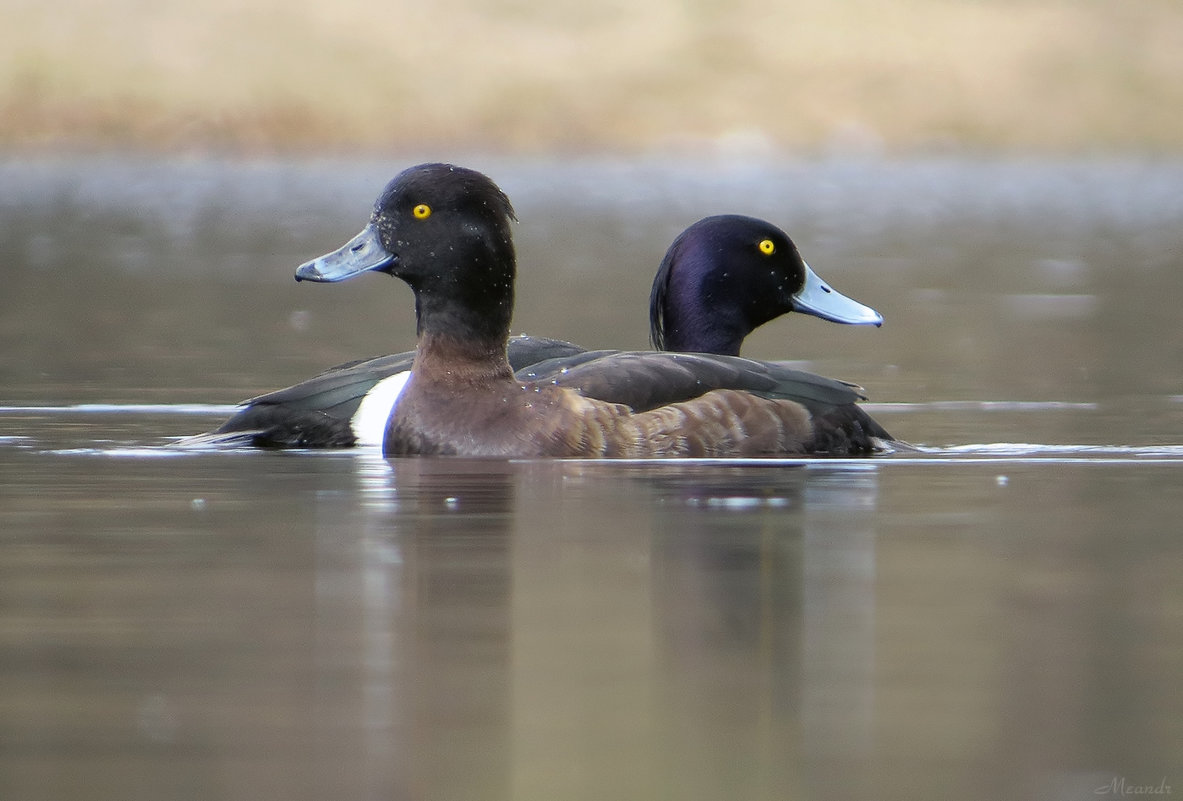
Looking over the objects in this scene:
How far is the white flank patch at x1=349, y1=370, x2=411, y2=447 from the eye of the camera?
32.4 ft

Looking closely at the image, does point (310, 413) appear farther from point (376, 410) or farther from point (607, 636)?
point (607, 636)

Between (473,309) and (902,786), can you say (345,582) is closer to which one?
(902,786)

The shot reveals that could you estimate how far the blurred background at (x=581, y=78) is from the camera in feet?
306

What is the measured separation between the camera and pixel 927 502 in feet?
26.2

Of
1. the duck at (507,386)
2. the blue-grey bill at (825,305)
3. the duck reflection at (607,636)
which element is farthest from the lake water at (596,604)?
the blue-grey bill at (825,305)

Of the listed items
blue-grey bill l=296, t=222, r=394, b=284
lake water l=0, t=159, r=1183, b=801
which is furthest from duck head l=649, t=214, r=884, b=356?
blue-grey bill l=296, t=222, r=394, b=284

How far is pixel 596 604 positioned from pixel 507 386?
3.44 meters

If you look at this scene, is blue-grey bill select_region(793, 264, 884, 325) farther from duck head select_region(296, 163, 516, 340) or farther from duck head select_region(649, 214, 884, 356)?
duck head select_region(296, 163, 516, 340)

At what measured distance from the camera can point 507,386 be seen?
9.21m

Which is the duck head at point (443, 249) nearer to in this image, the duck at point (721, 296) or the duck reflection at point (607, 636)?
the duck at point (721, 296)

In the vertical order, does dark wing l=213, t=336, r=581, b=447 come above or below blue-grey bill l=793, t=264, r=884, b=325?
below

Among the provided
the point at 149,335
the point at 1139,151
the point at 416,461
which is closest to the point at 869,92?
the point at 1139,151

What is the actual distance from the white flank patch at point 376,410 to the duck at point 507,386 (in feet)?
1.72

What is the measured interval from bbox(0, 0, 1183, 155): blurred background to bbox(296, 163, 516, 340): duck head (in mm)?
79754
